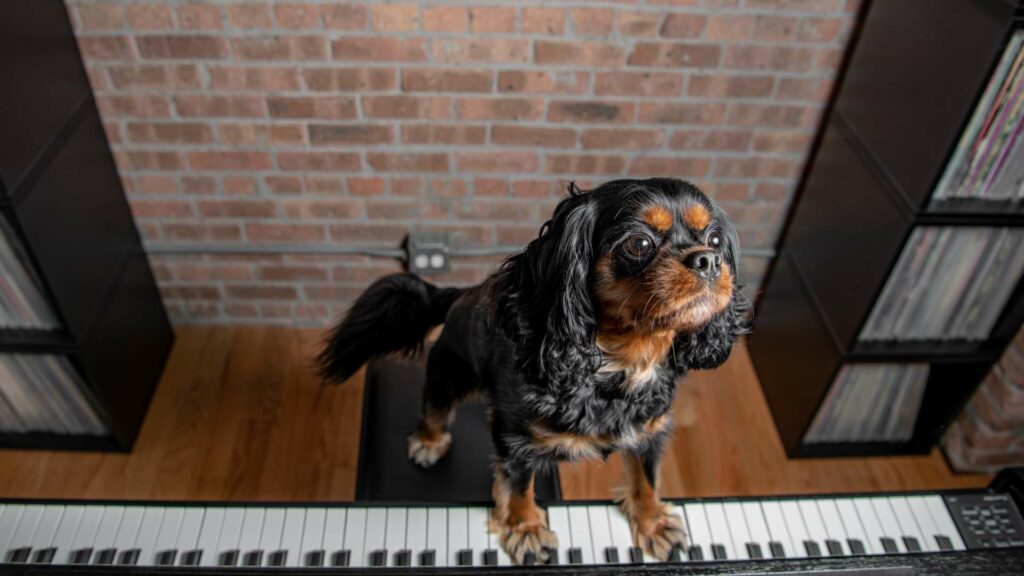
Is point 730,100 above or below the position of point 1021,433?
above

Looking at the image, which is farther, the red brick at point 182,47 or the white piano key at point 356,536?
the red brick at point 182,47

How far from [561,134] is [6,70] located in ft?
4.23

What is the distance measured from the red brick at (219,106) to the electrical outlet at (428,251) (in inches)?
22.2

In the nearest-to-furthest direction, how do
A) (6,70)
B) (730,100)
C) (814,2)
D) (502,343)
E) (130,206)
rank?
1. (502,343)
2. (6,70)
3. (814,2)
4. (730,100)
5. (130,206)

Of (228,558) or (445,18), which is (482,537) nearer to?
(228,558)

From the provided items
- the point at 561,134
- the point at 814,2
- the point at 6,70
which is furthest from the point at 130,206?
the point at 814,2

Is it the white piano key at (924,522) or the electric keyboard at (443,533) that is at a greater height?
the white piano key at (924,522)

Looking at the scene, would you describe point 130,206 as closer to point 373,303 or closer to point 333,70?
point 333,70

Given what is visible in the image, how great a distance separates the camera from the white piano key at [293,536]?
1.35 metres

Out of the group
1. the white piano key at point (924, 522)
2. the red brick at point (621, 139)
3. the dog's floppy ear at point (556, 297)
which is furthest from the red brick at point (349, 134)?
the white piano key at point (924, 522)

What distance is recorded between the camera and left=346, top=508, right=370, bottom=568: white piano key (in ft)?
4.45

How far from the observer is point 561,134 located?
2227mm

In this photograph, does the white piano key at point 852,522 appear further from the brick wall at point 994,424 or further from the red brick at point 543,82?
the red brick at point 543,82

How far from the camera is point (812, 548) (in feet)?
4.58
